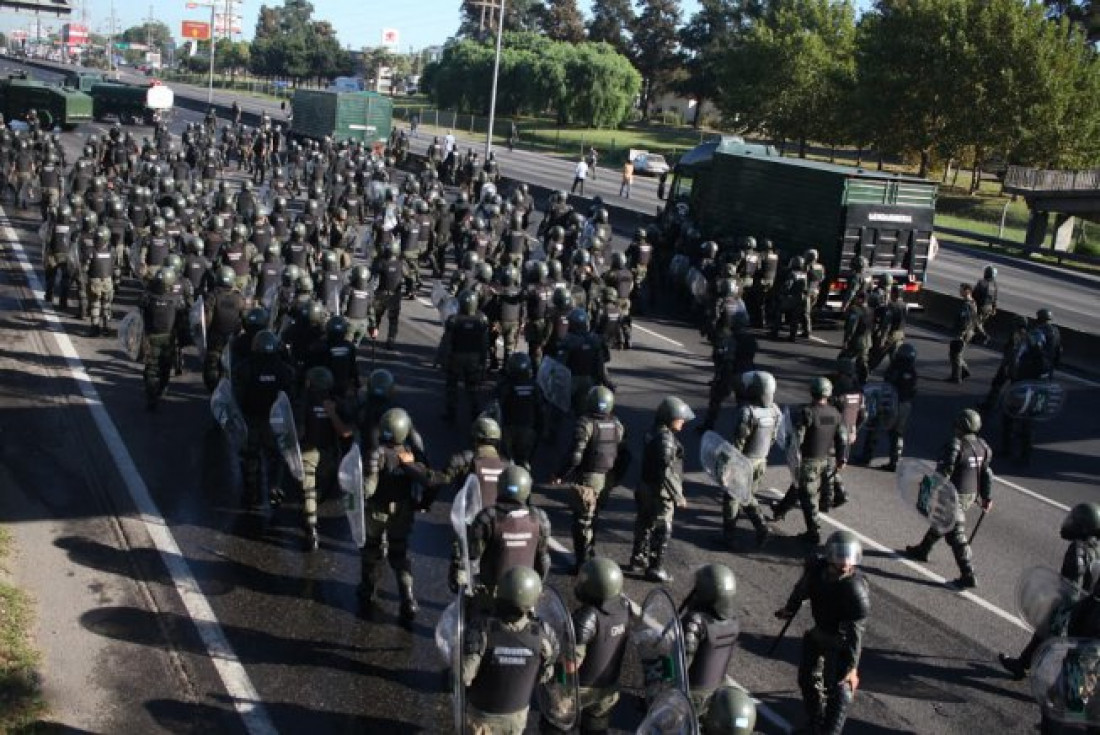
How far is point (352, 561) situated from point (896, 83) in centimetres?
4002

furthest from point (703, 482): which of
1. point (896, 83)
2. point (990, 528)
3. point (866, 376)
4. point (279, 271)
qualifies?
point (896, 83)

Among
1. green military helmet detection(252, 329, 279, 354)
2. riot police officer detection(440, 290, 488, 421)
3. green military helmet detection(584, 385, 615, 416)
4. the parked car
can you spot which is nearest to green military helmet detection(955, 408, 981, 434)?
green military helmet detection(584, 385, 615, 416)

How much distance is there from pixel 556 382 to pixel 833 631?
651 cm

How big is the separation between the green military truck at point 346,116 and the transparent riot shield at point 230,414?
34548mm

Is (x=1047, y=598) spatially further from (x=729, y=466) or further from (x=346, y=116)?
(x=346, y=116)

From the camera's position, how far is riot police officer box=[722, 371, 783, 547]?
35.0ft

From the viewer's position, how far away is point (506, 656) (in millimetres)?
5945

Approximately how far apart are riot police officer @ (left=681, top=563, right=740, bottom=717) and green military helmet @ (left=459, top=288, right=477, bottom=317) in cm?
764

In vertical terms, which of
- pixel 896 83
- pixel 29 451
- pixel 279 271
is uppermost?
pixel 896 83

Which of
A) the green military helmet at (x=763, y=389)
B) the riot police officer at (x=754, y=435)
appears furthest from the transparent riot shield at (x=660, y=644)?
the green military helmet at (x=763, y=389)

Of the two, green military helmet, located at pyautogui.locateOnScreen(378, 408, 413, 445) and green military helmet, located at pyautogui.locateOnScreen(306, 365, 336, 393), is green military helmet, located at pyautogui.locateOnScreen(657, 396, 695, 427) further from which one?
green military helmet, located at pyautogui.locateOnScreen(306, 365, 336, 393)

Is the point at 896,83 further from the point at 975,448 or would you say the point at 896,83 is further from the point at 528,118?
the point at 528,118

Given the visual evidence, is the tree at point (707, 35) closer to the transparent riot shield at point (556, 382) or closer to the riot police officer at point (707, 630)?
the transparent riot shield at point (556, 382)

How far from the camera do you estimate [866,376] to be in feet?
56.5
